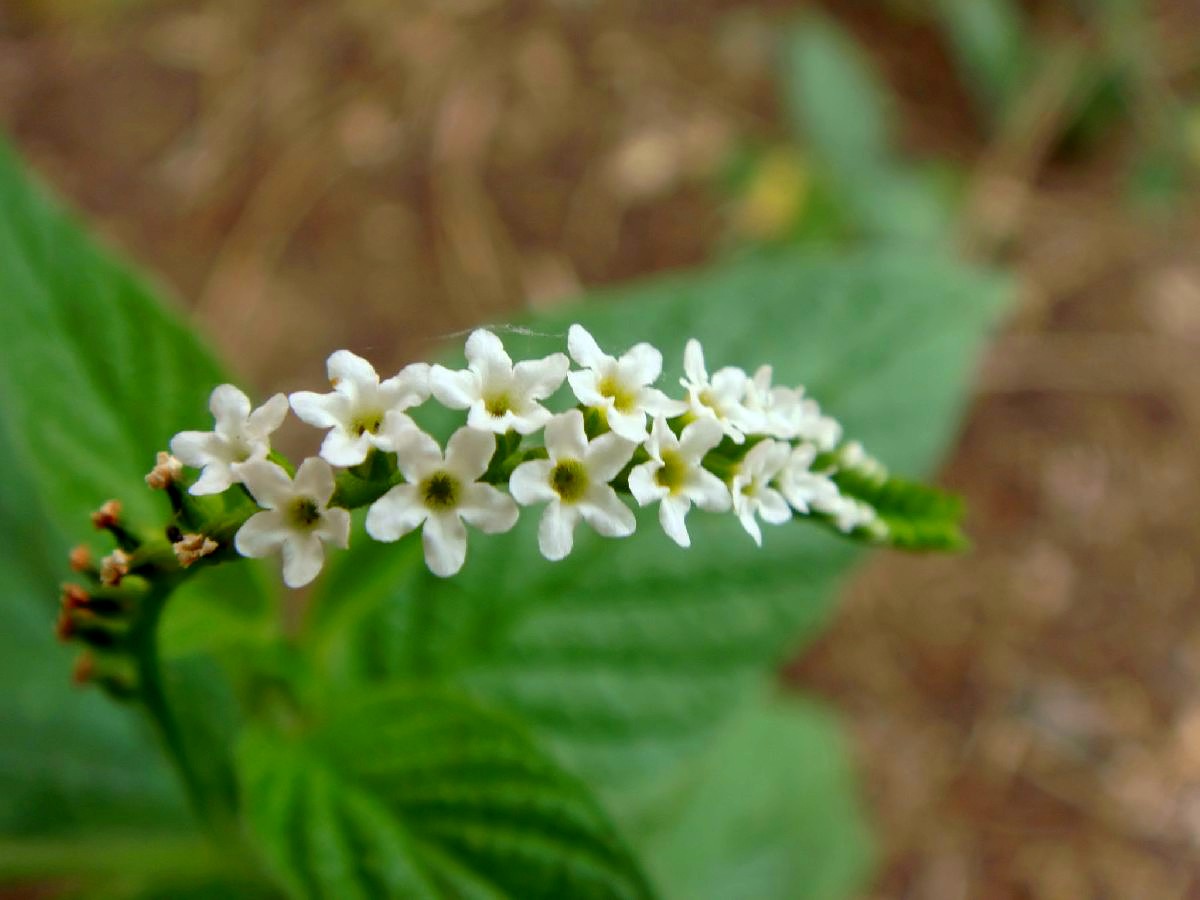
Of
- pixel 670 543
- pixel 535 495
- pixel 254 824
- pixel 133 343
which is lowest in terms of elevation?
pixel 254 824

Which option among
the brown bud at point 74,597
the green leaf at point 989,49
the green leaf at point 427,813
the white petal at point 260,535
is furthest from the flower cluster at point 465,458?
the green leaf at point 989,49

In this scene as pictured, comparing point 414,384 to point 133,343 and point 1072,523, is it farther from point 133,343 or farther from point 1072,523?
point 1072,523

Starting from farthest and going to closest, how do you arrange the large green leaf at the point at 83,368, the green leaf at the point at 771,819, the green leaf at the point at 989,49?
the green leaf at the point at 989,49 < the green leaf at the point at 771,819 < the large green leaf at the point at 83,368

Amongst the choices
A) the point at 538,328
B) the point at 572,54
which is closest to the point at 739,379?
the point at 538,328

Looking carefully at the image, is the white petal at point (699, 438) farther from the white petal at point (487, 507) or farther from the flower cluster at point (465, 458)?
the white petal at point (487, 507)

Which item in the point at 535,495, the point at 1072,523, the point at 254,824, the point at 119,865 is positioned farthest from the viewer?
the point at 1072,523

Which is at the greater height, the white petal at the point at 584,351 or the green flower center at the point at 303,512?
the white petal at the point at 584,351

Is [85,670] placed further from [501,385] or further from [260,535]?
[501,385]
